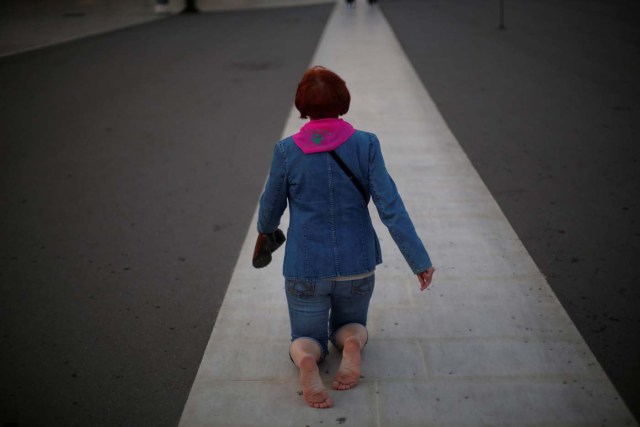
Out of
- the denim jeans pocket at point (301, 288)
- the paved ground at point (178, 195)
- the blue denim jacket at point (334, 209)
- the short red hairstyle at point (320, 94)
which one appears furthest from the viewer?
the paved ground at point (178, 195)

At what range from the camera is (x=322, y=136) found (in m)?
2.62

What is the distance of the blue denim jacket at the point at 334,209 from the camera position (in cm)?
266

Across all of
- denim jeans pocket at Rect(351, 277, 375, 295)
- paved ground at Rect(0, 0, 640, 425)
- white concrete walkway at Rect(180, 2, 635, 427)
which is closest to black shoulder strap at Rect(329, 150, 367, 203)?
denim jeans pocket at Rect(351, 277, 375, 295)

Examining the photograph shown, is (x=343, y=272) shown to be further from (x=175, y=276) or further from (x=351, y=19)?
(x=351, y=19)

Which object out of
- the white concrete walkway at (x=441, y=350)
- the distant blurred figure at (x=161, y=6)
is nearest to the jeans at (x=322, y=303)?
the white concrete walkway at (x=441, y=350)

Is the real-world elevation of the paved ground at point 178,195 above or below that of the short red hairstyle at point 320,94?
below

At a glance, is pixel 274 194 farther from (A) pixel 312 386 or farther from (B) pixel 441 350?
(B) pixel 441 350

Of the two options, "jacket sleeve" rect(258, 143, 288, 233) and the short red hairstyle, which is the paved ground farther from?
the short red hairstyle

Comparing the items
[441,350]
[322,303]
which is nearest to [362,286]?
[322,303]

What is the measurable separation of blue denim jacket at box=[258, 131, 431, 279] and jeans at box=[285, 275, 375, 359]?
0.28 ft

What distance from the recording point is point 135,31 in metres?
18.5

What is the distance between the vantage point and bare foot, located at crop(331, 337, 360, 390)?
293 cm

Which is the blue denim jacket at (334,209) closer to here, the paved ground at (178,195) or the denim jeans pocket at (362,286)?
the denim jeans pocket at (362,286)

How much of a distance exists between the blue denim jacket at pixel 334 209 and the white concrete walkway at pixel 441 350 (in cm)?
70
